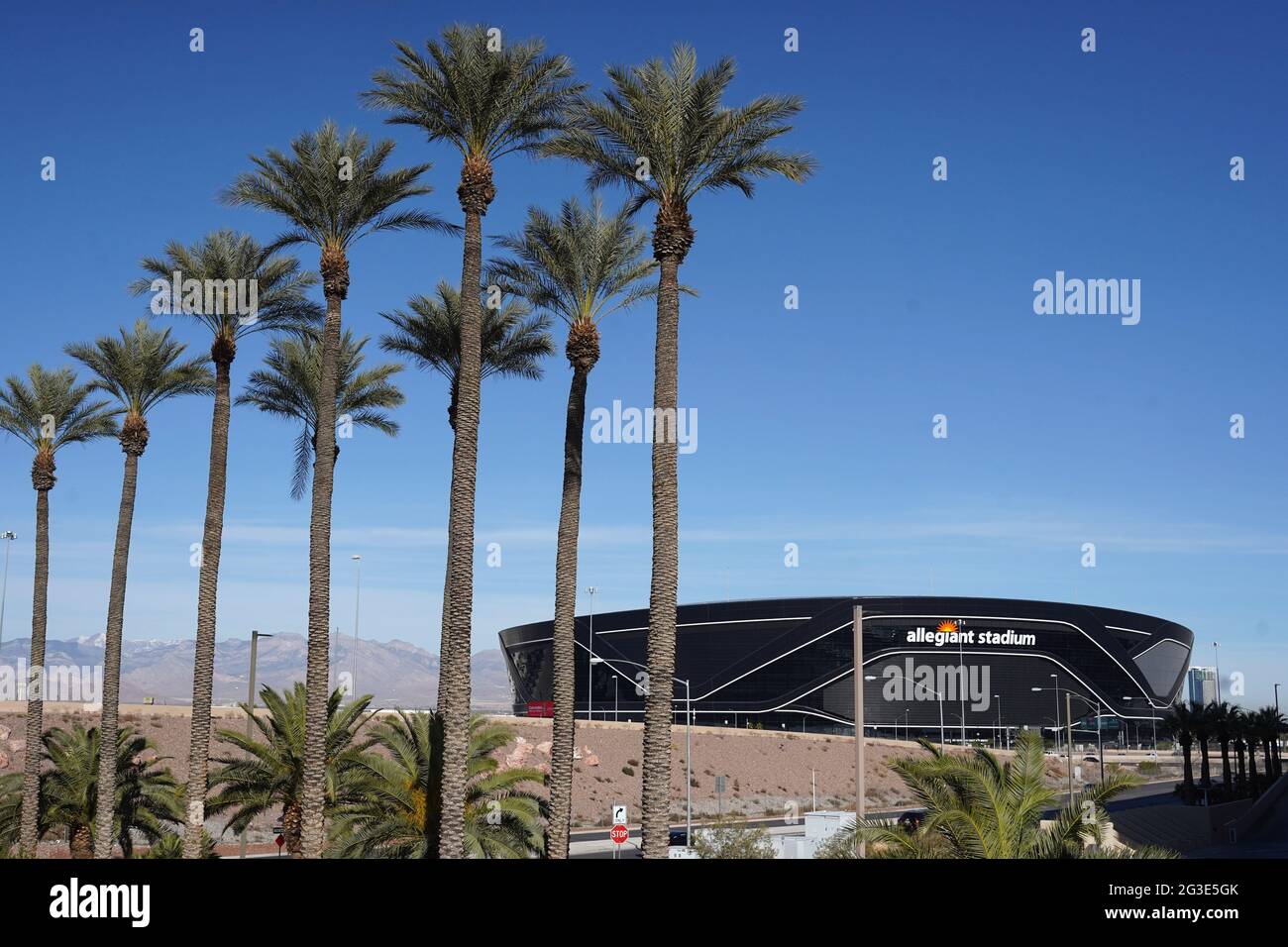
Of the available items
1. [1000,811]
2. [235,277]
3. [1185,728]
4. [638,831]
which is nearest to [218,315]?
[235,277]

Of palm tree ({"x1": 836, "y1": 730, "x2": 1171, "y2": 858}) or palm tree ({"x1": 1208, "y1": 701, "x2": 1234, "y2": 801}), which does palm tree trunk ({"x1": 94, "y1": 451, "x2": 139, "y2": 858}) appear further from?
palm tree ({"x1": 1208, "y1": 701, "x2": 1234, "y2": 801})

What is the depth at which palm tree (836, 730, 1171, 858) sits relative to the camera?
20.5 m

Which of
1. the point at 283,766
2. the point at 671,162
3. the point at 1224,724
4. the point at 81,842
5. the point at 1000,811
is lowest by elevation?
the point at 81,842

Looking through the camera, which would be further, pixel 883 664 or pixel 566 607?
pixel 883 664

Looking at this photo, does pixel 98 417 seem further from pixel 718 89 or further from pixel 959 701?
pixel 959 701

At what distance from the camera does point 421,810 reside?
91.8 feet

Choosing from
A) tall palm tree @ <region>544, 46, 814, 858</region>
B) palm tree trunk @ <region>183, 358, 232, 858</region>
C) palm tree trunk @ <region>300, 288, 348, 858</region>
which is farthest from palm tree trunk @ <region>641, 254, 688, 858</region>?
palm tree trunk @ <region>183, 358, 232, 858</region>

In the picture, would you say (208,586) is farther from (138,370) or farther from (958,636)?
(958,636)

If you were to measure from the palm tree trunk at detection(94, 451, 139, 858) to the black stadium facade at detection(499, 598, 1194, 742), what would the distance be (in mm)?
101799

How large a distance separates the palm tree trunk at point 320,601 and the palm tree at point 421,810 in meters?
0.77

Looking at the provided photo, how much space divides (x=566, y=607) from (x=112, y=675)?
647 inches

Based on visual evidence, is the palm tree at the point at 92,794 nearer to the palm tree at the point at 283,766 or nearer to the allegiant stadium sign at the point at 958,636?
the palm tree at the point at 283,766

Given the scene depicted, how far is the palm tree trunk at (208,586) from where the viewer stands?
32750 mm

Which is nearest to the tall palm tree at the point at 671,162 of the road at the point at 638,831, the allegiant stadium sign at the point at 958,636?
the road at the point at 638,831
